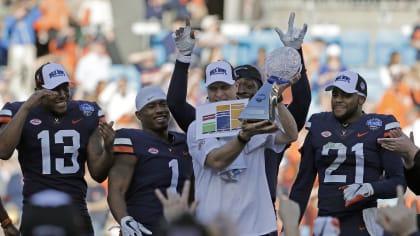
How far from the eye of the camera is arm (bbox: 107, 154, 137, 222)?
7875mm

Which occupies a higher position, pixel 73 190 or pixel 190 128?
pixel 190 128

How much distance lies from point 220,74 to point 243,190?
2.46ft

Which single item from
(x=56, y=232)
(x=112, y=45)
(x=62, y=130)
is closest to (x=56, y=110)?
(x=62, y=130)

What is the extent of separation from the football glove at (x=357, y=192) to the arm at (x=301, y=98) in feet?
1.77

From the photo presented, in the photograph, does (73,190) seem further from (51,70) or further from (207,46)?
(207,46)

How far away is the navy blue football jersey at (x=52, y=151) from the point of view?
812cm

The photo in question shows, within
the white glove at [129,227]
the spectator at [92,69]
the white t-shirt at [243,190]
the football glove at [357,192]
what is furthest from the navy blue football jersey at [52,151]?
the spectator at [92,69]

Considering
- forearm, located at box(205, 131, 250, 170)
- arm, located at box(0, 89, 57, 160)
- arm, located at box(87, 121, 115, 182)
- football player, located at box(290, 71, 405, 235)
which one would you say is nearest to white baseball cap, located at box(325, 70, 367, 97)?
football player, located at box(290, 71, 405, 235)

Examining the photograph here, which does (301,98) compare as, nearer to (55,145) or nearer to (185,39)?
(185,39)

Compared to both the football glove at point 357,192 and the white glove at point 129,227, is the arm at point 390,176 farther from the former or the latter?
the white glove at point 129,227

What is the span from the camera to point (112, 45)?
1983 cm

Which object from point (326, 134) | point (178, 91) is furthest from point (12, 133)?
point (326, 134)

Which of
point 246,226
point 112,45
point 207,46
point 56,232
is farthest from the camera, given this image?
point 112,45

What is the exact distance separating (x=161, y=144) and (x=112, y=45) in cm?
1191
